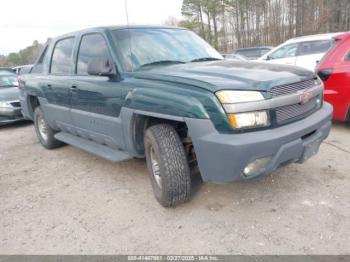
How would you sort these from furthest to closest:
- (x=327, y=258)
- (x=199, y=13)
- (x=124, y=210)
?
(x=199, y=13) < (x=124, y=210) < (x=327, y=258)

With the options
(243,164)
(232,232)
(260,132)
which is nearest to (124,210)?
(232,232)

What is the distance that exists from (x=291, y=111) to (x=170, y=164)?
3.77 feet

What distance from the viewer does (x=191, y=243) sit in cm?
254

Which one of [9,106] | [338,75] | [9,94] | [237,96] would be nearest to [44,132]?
[9,106]

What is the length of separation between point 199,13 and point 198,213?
45540mm

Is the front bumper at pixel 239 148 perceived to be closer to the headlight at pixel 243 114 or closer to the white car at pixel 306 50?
the headlight at pixel 243 114

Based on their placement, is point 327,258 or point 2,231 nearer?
point 327,258

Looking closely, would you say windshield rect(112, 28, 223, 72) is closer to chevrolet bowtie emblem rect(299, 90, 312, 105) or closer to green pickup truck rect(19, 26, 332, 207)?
green pickup truck rect(19, 26, 332, 207)

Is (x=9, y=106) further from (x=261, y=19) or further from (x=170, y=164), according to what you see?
(x=261, y=19)

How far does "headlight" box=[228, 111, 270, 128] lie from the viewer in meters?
2.45

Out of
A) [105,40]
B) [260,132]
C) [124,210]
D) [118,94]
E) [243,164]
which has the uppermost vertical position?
[105,40]

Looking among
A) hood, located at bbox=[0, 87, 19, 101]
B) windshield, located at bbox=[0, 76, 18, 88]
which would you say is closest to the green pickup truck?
hood, located at bbox=[0, 87, 19, 101]

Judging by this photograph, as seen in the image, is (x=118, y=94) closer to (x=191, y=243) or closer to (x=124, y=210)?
(x=124, y=210)

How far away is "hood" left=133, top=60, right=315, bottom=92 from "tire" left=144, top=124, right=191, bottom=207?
1.65 ft
